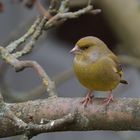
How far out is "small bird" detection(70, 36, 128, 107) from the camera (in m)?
3.30

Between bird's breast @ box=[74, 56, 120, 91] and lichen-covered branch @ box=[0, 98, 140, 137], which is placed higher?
bird's breast @ box=[74, 56, 120, 91]

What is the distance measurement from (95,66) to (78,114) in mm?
623

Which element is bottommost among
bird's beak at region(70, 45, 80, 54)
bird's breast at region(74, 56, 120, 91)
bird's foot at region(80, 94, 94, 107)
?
bird's foot at region(80, 94, 94, 107)

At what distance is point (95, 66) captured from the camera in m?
3.36

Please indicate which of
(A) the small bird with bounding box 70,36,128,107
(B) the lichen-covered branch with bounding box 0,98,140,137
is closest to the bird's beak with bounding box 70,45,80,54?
(A) the small bird with bounding box 70,36,128,107

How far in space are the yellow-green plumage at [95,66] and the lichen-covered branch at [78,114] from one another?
1.40ft

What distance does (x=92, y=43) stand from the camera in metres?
3.45

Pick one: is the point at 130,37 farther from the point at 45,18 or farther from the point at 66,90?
the point at 66,90

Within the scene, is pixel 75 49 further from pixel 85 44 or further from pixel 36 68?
pixel 36 68

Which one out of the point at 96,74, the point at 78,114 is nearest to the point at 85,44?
the point at 96,74

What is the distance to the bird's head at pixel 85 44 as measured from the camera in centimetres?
341

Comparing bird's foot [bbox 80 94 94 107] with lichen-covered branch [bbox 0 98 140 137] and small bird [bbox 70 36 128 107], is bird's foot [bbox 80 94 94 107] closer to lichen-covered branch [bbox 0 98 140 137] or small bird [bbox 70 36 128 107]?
lichen-covered branch [bbox 0 98 140 137]

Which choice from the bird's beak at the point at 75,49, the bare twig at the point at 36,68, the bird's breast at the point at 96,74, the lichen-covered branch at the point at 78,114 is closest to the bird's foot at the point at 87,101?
the lichen-covered branch at the point at 78,114

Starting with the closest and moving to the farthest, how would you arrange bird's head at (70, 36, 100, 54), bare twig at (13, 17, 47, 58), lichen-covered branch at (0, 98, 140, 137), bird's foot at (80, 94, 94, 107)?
lichen-covered branch at (0, 98, 140, 137)
bird's foot at (80, 94, 94, 107)
bare twig at (13, 17, 47, 58)
bird's head at (70, 36, 100, 54)
